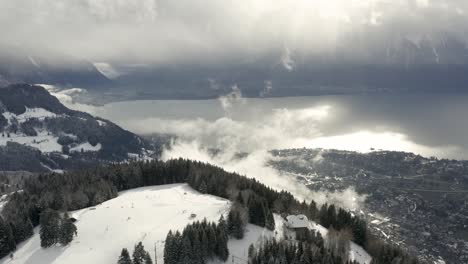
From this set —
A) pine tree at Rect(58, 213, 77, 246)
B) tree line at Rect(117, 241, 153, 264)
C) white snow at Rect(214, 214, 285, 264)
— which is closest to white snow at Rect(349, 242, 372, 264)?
white snow at Rect(214, 214, 285, 264)

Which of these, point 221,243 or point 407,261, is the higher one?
point 221,243

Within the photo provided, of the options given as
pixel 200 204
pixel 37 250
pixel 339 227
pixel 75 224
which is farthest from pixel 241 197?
pixel 37 250

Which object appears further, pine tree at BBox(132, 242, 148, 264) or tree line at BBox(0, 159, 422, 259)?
tree line at BBox(0, 159, 422, 259)

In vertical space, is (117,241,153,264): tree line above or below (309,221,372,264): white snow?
above

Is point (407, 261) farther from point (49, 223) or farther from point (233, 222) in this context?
point (49, 223)

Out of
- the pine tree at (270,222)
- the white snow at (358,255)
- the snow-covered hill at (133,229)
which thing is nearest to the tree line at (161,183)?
the pine tree at (270,222)

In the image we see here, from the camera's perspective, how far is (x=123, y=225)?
312 feet

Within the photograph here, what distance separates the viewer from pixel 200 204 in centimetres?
10781

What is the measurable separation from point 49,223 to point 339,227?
65.1 m

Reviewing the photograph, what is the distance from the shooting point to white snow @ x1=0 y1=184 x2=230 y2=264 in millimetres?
83812

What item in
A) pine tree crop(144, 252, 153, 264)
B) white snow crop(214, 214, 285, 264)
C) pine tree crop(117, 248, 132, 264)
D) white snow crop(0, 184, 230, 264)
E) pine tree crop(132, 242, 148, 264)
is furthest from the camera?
white snow crop(0, 184, 230, 264)

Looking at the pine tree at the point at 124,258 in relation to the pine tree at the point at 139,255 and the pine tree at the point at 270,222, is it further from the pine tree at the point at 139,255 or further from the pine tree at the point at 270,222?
the pine tree at the point at 270,222

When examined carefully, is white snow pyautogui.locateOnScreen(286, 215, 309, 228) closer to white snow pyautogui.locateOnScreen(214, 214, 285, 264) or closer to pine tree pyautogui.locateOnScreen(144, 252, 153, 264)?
white snow pyautogui.locateOnScreen(214, 214, 285, 264)

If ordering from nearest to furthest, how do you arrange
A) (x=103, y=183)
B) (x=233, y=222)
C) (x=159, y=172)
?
1. (x=233, y=222)
2. (x=103, y=183)
3. (x=159, y=172)
